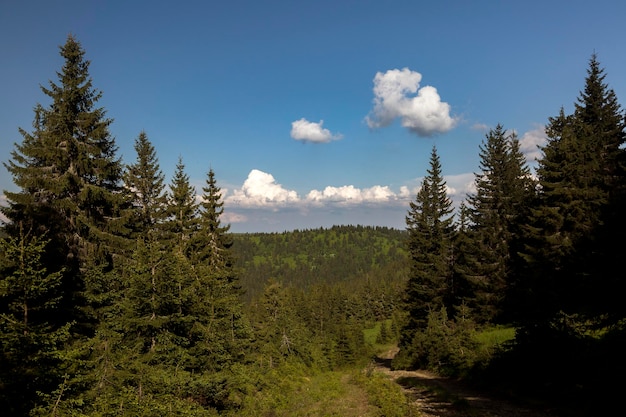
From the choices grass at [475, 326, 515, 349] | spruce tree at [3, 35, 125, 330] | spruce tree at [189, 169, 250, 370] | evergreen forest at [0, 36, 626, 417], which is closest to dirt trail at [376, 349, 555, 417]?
evergreen forest at [0, 36, 626, 417]

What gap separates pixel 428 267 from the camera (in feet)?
127

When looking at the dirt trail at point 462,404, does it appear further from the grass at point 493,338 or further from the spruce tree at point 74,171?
the spruce tree at point 74,171

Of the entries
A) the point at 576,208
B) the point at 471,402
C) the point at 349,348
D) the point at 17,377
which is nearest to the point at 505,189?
the point at 576,208

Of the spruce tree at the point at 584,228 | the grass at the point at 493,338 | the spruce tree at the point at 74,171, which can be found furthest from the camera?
the grass at the point at 493,338

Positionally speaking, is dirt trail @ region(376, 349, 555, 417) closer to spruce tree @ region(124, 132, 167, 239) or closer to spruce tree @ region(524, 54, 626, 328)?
spruce tree @ region(524, 54, 626, 328)

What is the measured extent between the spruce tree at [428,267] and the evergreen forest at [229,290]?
232mm

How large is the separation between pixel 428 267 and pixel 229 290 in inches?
893

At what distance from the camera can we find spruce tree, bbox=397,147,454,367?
38.2 meters

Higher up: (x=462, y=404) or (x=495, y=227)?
(x=495, y=227)

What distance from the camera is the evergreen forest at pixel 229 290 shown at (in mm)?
8688

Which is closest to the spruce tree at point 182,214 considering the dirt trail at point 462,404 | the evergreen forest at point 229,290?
the evergreen forest at point 229,290

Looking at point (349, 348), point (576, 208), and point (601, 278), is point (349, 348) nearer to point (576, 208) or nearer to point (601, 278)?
point (576, 208)

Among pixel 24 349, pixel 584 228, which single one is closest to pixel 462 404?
pixel 584 228

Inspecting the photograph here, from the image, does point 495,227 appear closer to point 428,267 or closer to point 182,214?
point 428,267
